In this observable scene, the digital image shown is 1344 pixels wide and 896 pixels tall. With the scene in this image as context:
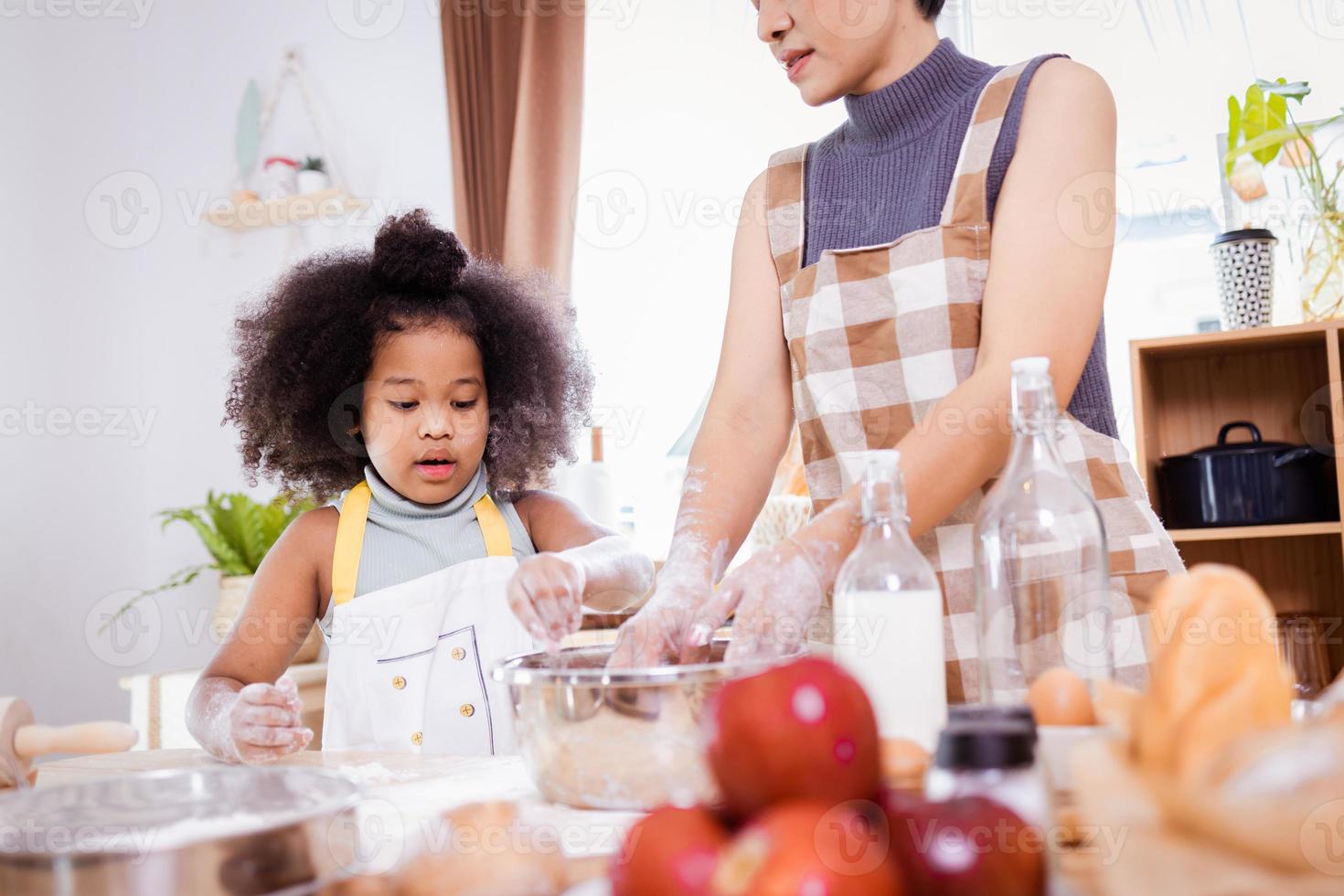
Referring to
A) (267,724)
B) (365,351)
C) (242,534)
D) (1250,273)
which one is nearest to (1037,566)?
(267,724)

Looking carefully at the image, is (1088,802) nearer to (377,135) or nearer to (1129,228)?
(1129,228)

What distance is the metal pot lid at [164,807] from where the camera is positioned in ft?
1.47

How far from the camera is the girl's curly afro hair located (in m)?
1.61

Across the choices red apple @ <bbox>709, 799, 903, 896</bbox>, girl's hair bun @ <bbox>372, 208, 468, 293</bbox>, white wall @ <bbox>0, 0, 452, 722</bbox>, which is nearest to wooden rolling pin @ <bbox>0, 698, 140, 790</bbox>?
red apple @ <bbox>709, 799, 903, 896</bbox>

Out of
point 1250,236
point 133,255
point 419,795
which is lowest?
point 419,795

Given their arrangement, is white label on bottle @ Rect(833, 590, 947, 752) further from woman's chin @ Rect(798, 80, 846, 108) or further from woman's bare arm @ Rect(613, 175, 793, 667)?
woman's chin @ Rect(798, 80, 846, 108)

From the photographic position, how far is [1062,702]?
2.02 ft

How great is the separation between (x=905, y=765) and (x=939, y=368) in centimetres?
75

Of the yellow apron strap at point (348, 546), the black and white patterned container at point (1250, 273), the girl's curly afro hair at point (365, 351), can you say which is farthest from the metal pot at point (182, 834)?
the black and white patterned container at point (1250, 273)

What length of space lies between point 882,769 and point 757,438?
0.92 m

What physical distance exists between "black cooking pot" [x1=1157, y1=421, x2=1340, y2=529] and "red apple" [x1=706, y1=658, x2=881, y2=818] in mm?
2200

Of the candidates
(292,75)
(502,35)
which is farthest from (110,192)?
(502,35)

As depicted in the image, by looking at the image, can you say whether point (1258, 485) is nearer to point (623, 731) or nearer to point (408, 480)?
point (408, 480)

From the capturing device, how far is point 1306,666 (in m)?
2.10
